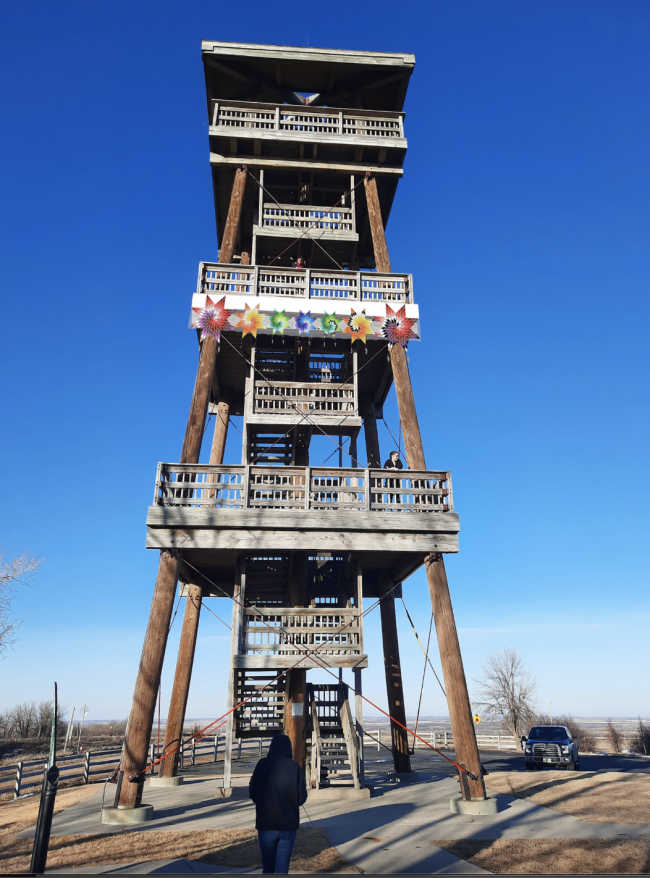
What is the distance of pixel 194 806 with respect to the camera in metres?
12.6

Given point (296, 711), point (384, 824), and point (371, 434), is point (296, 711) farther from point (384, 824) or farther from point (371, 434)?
point (371, 434)

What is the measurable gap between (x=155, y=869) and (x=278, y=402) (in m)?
11.0

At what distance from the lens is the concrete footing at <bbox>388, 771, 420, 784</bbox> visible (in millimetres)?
16469

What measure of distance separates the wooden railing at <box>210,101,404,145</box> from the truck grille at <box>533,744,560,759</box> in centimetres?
2131

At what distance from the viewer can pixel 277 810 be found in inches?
234

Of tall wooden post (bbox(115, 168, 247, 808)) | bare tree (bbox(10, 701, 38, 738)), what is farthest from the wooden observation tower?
bare tree (bbox(10, 701, 38, 738))

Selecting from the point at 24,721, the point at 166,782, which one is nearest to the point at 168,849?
the point at 166,782

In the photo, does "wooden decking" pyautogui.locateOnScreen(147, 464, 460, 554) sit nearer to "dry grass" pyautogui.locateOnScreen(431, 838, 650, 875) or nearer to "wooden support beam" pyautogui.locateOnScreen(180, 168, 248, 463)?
"wooden support beam" pyautogui.locateOnScreen(180, 168, 248, 463)

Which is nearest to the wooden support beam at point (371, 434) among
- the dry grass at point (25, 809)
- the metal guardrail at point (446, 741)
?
the dry grass at point (25, 809)

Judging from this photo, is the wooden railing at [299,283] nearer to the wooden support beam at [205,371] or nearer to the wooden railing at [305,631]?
the wooden support beam at [205,371]

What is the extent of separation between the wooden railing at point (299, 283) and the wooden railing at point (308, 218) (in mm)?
2250

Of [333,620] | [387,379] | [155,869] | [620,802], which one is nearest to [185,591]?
[333,620]

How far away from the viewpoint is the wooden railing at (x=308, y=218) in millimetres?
18750

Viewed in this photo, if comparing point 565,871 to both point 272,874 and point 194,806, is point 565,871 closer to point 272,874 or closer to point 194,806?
point 272,874
